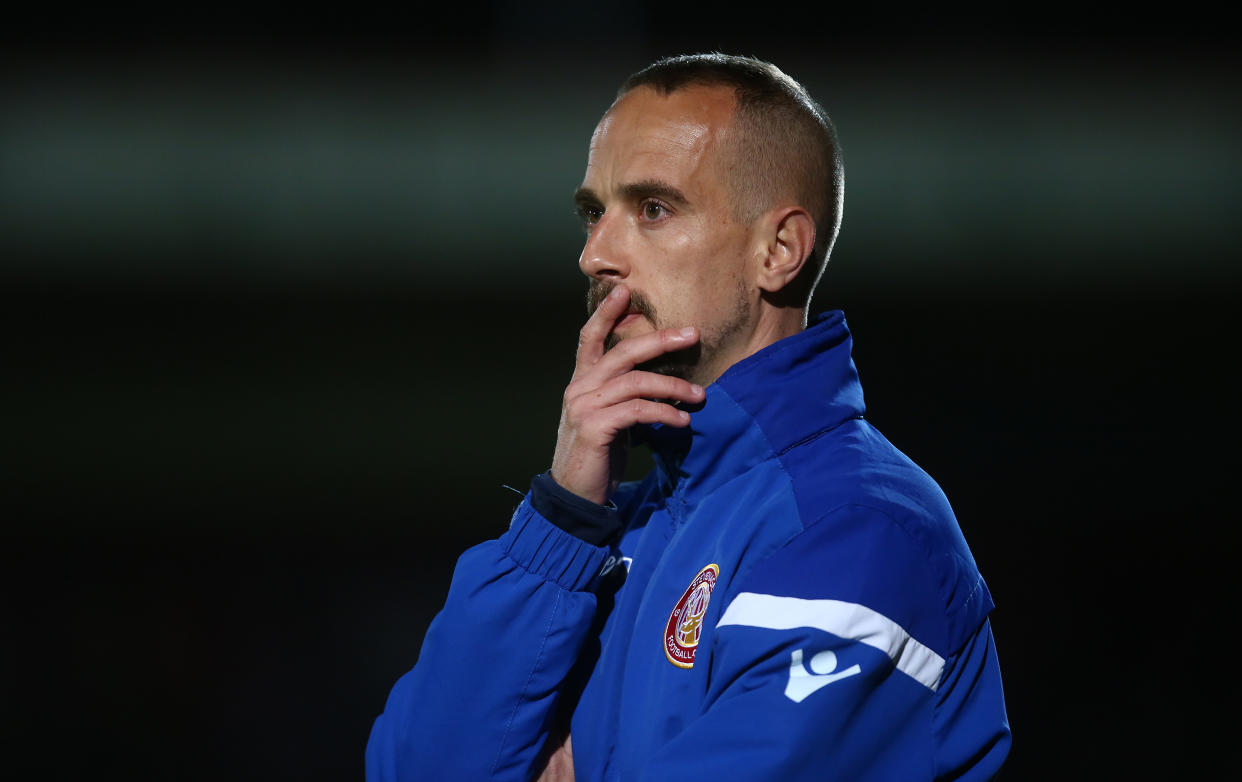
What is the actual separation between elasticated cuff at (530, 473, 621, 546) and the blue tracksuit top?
0.04ft

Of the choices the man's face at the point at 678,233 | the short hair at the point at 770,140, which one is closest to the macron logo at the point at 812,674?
the man's face at the point at 678,233

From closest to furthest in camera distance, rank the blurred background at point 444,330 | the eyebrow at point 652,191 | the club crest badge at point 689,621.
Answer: the club crest badge at point 689,621, the eyebrow at point 652,191, the blurred background at point 444,330

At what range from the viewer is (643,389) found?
1.11 m

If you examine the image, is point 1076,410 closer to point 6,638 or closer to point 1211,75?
point 1211,75

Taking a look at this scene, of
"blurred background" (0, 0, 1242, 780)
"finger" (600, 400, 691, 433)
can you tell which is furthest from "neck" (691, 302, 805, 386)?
Answer: "blurred background" (0, 0, 1242, 780)

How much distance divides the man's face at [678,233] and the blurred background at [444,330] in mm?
1815

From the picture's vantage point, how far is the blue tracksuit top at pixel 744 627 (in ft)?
2.96

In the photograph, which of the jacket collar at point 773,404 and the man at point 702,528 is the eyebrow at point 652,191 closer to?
the man at point 702,528

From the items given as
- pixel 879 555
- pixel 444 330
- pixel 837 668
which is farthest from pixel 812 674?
pixel 444 330

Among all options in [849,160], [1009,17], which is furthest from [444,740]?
[1009,17]

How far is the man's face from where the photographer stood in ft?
3.84

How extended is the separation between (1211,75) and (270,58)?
2.53 m

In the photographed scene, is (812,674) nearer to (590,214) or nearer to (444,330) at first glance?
(590,214)

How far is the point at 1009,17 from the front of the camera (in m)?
2.76
